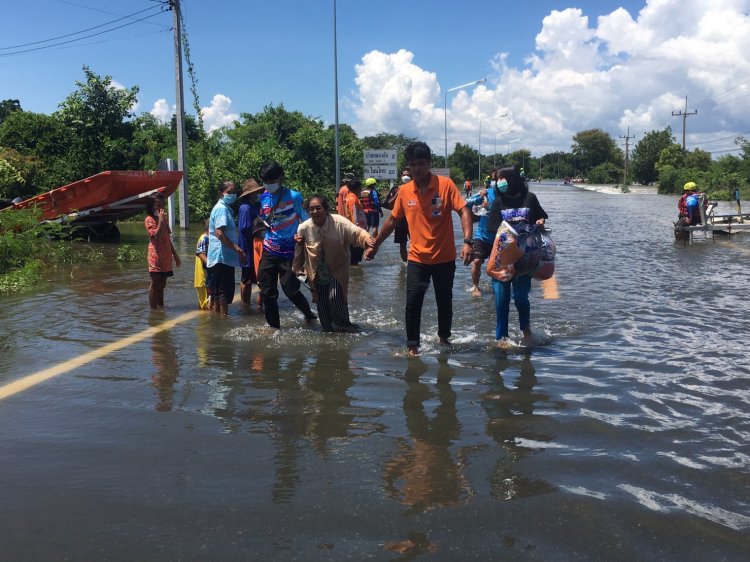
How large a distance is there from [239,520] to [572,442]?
6.43 feet

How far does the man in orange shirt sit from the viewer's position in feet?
19.2

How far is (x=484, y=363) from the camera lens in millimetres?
5812

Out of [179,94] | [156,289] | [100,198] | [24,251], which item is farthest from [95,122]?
[156,289]

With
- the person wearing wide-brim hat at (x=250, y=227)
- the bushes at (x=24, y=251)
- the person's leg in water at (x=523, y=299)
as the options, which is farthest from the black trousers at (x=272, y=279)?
the bushes at (x=24, y=251)

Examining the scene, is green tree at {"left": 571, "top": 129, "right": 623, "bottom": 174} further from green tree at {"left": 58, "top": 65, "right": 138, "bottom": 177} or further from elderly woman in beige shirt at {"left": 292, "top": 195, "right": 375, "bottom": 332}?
elderly woman in beige shirt at {"left": 292, "top": 195, "right": 375, "bottom": 332}

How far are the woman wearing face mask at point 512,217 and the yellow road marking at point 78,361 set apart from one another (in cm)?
360

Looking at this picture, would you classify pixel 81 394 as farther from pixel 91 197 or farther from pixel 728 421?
pixel 91 197

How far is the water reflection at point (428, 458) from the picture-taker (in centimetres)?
330

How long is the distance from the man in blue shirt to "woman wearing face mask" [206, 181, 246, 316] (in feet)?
3.02

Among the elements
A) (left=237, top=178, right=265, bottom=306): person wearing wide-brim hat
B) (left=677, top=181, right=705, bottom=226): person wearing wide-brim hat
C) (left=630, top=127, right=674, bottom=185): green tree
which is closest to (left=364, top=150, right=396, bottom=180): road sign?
(left=677, top=181, right=705, bottom=226): person wearing wide-brim hat

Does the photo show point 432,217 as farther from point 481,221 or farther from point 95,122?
point 95,122

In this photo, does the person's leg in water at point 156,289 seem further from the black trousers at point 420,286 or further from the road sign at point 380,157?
the road sign at point 380,157

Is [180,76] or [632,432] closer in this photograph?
[632,432]

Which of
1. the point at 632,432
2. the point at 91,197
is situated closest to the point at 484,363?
the point at 632,432
